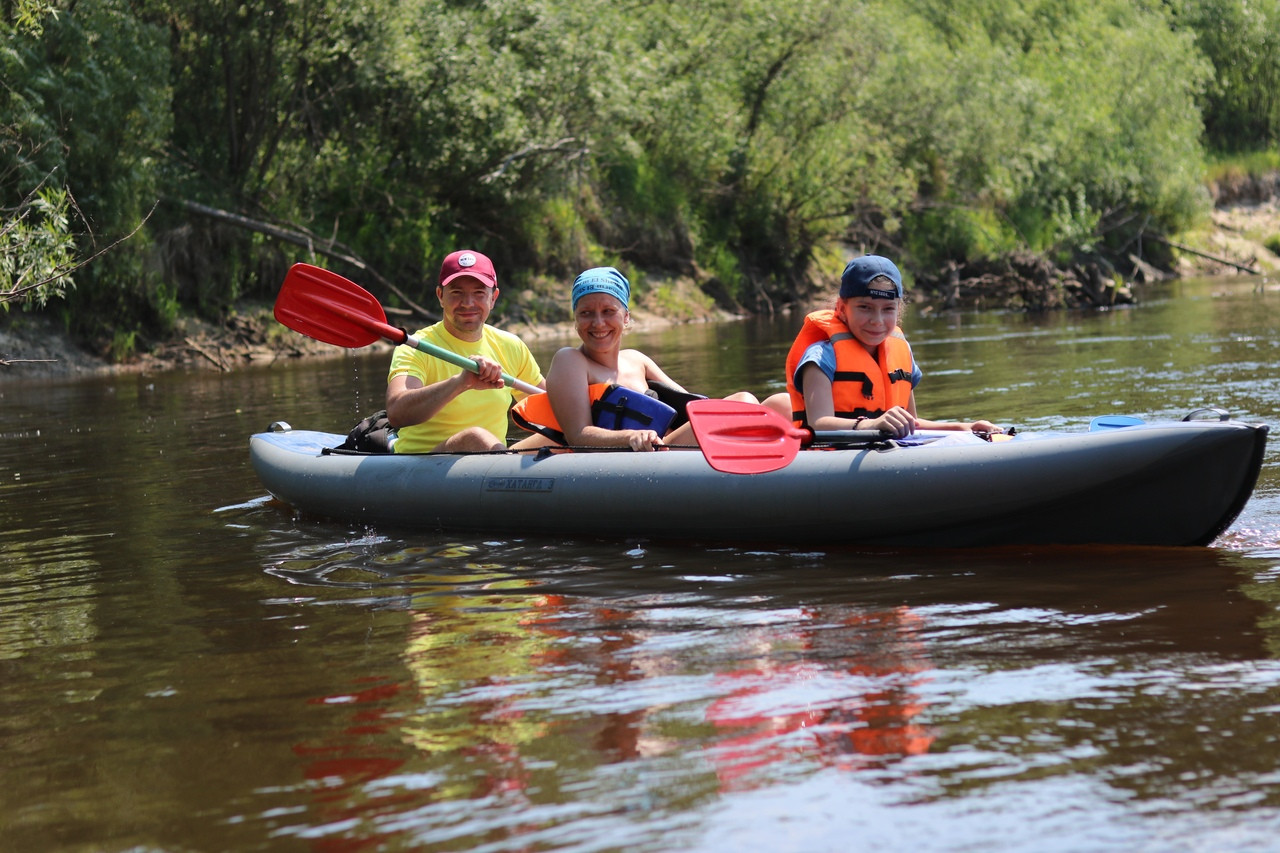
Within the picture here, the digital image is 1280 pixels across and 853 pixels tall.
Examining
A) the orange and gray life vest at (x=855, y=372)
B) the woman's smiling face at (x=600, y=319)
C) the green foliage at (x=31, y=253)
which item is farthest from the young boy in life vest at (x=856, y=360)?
the green foliage at (x=31, y=253)

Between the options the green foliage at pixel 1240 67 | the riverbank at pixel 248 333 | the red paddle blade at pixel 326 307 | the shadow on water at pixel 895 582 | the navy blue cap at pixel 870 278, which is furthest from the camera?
the green foliage at pixel 1240 67

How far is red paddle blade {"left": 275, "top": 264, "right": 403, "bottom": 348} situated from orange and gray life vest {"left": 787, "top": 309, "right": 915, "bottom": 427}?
208 centimetres

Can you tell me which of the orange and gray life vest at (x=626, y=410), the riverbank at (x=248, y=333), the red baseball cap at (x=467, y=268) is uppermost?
the riverbank at (x=248, y=333)

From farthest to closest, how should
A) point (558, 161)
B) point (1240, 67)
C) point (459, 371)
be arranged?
point (1240, 67)
point (558, 161)
point (459, 371)

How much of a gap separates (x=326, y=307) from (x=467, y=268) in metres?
1.03

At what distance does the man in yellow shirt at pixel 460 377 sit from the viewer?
5.34 meters

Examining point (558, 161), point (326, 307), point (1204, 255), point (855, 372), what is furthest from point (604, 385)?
point (1204, 255)

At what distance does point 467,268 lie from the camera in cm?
534

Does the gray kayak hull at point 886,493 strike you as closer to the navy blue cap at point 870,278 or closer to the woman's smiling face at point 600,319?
the woman's smiling face at point 600,319

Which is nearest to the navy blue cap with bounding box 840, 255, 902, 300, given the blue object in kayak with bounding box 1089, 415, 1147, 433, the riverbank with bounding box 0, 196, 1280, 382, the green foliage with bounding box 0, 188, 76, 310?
the blue object in kayak with bounding box 1089, 415, 1147, 433

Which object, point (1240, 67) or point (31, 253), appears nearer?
point (31, 253)

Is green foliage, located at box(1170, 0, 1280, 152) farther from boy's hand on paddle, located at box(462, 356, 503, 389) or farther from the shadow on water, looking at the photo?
the shadow on water

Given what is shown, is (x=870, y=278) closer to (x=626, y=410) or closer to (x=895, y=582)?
(x=626, y=410)

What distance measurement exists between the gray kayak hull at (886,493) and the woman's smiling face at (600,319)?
→ 17.3 inches
